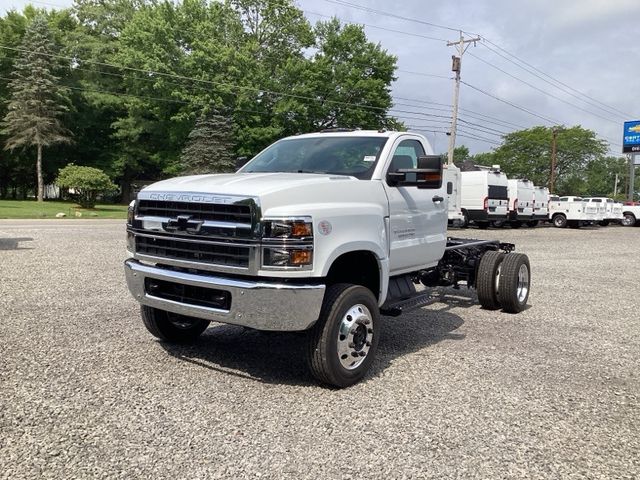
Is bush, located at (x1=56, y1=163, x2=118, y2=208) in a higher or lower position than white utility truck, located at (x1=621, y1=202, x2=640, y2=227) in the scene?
higher

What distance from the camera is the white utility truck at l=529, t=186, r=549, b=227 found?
1299 inches

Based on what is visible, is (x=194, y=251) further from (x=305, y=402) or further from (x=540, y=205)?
(x=540, y=205)

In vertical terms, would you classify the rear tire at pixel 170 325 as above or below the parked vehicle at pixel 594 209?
below

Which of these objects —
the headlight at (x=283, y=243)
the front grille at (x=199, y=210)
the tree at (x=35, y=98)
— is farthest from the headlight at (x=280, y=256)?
the tree at (x=35, y=98)

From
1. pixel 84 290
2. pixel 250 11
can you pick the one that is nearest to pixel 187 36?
pixel 250 11

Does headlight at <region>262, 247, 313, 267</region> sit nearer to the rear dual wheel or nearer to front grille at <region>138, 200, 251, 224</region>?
front grille at <region>138, 200, 251, 224</region>

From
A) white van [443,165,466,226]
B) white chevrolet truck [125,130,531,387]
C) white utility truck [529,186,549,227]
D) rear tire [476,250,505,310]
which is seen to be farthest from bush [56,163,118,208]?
white chevrolet truck [125,130,531,387]

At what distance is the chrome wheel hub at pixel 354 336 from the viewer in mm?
4598

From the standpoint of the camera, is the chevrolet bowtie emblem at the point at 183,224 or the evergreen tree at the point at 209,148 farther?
the evergreen tree at the point at 209,148

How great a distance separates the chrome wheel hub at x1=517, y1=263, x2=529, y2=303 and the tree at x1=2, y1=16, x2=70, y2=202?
4241 centimetres

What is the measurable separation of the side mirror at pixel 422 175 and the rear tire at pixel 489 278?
295 cm

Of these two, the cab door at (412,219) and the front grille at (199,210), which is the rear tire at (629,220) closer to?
the cab door at (412,219)

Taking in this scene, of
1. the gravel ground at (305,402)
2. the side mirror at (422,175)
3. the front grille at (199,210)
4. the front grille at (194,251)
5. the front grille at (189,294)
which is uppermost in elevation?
the side mirror at (422,175)

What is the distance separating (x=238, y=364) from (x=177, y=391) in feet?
2.86
